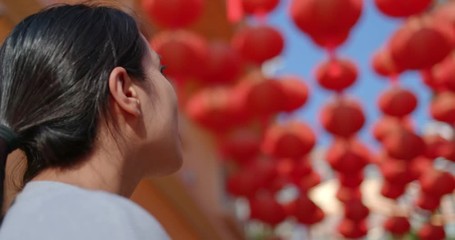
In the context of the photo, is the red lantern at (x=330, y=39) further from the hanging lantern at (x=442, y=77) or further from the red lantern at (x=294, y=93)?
the hanging lantern at (x=442, y=77)

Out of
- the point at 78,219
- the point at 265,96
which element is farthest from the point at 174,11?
the point at 78,219

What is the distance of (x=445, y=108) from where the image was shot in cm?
390

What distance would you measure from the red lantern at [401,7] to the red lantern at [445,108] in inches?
36.4

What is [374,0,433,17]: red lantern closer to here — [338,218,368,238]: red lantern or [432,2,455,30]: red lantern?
[432,2,455,30]: red lantern

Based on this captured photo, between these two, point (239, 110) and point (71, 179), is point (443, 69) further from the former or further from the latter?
point (71, 179)

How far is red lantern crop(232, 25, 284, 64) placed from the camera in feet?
10.6

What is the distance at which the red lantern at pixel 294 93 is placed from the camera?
3600 mm

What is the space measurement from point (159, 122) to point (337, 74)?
2.65 meters

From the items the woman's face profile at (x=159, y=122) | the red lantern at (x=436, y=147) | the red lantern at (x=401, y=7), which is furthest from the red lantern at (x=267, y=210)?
Answer: the woman's face profile at (x=159, y=122)

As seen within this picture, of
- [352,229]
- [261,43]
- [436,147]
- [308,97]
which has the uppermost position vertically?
[261,43]

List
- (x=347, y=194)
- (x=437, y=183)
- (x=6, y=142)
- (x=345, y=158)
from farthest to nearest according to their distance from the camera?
(x=347, y=194) → (x=437, y=183) → (x=345, y=158) → (x=6, y=142)

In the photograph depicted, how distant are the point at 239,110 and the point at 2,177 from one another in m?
2.75

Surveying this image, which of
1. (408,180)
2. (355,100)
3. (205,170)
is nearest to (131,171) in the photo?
(355,100)

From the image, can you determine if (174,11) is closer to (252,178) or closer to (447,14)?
(447,14)
